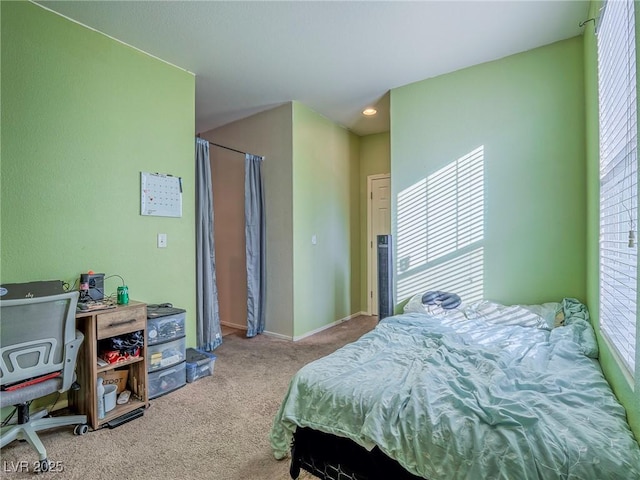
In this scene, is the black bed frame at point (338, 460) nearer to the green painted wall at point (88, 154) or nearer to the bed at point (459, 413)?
the bed at point (459, 413)

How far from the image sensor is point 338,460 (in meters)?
1.35

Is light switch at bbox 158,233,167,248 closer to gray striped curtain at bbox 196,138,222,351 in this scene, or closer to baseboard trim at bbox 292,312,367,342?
gray striped curtain at bbox 196,138,222,351

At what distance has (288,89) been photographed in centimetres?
334

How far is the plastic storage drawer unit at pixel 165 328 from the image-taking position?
2359 millimetres

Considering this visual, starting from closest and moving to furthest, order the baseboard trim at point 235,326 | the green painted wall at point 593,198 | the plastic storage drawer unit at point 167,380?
1. the green painted wall at point 593,198
2. the plastic storage drawer unit at point 167,380
3. the baseboard trim at point 235,326

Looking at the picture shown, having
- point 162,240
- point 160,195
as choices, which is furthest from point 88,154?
point 162,240

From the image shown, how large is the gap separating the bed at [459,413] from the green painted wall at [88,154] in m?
1.82

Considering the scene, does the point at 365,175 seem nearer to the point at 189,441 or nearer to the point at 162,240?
the point at 162,240

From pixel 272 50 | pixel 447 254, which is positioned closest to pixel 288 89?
pixel 272 50

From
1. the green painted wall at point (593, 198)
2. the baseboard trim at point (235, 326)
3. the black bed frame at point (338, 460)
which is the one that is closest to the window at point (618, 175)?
the green painted wall at point (593, 198)

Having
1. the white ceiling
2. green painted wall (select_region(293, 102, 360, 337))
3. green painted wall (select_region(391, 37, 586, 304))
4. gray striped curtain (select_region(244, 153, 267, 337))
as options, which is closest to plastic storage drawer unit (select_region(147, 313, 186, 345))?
gray striped curtain (select_region(244, 153, 267, 337))

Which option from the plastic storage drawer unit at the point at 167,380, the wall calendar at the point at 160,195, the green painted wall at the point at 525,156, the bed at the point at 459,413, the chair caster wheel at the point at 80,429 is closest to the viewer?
the bed at the point at 459,413

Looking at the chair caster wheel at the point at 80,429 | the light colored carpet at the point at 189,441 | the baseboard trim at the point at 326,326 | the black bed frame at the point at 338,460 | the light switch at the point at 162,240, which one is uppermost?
the light switch at the point at 162,240

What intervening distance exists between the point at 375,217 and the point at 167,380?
3.42m
